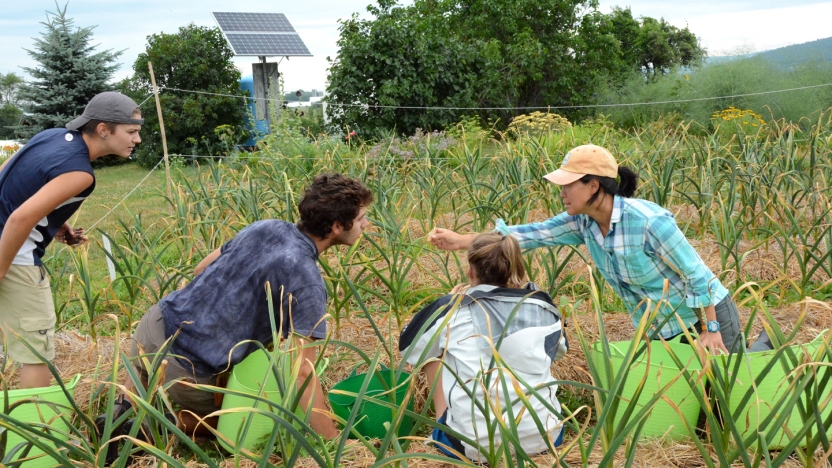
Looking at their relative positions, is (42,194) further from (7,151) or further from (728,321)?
(7,151)

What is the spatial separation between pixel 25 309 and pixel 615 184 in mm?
2147

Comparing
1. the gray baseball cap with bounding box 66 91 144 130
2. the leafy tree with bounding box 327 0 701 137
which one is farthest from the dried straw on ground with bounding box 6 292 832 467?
the leafy tree with bounding box 327 0 701 137

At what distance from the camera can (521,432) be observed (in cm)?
219

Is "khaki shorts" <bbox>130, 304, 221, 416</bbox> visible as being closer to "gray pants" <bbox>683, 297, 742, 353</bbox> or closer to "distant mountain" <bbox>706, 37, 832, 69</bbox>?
"gray pants" <bbox>683, 297, 742, 353</bbox>

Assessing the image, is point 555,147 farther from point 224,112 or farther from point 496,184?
point 224,112

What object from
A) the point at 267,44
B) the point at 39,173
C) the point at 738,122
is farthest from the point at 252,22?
the point at 39,173

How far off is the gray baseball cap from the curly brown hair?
2.45 ft

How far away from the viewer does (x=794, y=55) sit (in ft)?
36.2

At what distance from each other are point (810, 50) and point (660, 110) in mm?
2803

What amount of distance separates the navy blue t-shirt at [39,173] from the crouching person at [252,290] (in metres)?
0.49

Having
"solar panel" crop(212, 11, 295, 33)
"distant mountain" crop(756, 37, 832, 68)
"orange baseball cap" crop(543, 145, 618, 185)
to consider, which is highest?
"solar panel" crop(212, 11, 295, 33)

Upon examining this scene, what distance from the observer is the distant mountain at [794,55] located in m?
10.6

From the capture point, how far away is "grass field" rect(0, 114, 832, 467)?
5.55ft

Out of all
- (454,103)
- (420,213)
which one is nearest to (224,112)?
(454,103)
